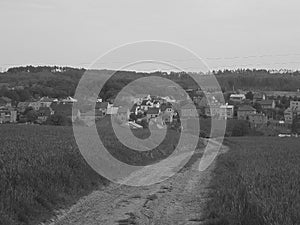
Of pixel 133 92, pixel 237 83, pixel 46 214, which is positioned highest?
pixel 237 83

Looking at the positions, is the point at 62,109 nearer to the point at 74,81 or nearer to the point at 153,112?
the point at 74,81

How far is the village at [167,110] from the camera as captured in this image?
5612 centimetres

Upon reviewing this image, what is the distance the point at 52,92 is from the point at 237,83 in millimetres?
64359

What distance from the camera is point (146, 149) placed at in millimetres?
31312

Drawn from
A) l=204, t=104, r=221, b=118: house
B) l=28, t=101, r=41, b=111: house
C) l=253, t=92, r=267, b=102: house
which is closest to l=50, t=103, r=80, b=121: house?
Answer: l=28, t=101, r=41, b=111: house

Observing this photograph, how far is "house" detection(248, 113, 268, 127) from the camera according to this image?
349ft

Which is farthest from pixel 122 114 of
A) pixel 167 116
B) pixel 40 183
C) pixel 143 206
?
pixel 143 206

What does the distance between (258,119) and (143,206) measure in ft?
330

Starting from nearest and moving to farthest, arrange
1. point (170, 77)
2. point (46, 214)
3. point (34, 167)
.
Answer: point (46, 214), point (34, 167), point (170, 77)

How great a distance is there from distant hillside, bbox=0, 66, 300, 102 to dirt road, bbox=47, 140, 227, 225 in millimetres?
24876

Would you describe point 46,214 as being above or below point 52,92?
below

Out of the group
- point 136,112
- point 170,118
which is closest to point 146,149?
point 136,112

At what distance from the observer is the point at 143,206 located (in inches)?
511

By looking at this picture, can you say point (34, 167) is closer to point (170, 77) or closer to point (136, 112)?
point (170, 77)
